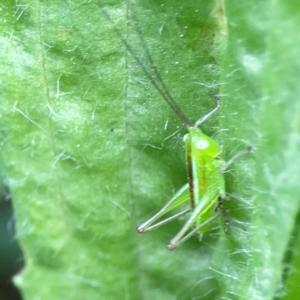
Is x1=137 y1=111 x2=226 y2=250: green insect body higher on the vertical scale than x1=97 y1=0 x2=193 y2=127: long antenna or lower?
lower

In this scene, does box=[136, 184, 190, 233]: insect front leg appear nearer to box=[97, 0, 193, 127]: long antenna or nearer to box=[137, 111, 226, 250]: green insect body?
box=[137, 111, 226, 250]: green insect body

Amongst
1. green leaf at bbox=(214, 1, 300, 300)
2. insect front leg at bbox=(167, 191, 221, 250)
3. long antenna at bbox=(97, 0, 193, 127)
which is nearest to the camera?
green leaf at bbox=(214, 1, 300, 300)

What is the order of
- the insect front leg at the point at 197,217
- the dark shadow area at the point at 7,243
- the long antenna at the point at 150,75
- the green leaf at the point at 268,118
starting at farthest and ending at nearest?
the dark shadow area at the point at 7,243, the insect front leg at the point at 197,217, the long antenna at the point at 150,75, the green leaf at the point at 268,118

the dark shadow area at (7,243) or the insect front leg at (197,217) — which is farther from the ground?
the insect front leg at (197,217)

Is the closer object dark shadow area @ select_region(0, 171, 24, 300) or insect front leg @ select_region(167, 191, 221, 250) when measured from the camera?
insect front leg @ select_region(167, 191, 221, 250)

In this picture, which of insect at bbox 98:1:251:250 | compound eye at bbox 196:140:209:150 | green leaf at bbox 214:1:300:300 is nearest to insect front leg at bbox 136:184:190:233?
insect at bbox 98:1:251:250

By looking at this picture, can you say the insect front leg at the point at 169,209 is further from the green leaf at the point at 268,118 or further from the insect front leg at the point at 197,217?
the green leaf at the point at 268,118

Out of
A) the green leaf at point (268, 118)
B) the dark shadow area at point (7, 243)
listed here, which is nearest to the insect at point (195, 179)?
the green leaf at point (268, 118)

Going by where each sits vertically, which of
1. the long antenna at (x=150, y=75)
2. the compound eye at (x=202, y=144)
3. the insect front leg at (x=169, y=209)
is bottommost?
the insect front leg at (x=169, y=209)

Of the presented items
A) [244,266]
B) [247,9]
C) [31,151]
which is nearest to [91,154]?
[31,151]

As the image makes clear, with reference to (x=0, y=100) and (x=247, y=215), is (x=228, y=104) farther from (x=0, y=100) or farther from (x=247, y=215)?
(x=0, y=100)

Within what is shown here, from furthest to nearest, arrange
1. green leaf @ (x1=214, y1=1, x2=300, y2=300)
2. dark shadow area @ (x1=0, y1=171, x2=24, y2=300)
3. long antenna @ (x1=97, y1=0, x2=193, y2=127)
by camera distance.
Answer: dark shadow area @ (x1=0, y1=171, x2=24, y2=300) < long antenna @ (x1=97, y1=0, x2=193, y2=127) < green leaf @ (x1=214, y1=1, x2=300, y2=300)
